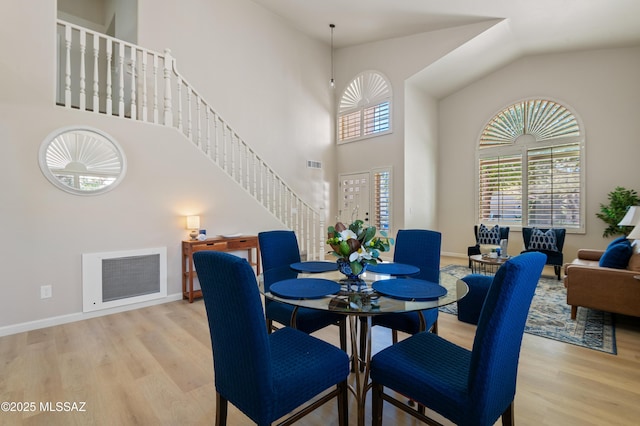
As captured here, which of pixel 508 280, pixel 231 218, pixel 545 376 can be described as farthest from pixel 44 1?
pixel 545 376

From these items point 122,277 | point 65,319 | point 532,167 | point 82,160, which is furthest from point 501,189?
point 65,319

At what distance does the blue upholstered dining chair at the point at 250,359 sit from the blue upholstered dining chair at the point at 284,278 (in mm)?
511

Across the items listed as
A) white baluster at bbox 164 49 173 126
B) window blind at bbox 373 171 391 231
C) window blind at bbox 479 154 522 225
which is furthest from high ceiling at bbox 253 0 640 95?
white baluster at bbox 164 49 173 126

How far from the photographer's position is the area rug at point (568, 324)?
262 cm

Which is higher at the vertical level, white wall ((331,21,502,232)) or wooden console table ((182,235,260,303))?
white wall ((331,21,502,232))

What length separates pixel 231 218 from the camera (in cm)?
439

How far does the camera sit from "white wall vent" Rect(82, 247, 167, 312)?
3.20 meters

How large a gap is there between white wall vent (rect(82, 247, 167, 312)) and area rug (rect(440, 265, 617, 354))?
3.49 m

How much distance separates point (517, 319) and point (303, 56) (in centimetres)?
701

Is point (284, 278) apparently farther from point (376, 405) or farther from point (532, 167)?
point (532, 167)

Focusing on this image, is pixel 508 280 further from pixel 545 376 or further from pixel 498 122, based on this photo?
pixel 498 122

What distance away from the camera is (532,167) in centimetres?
587

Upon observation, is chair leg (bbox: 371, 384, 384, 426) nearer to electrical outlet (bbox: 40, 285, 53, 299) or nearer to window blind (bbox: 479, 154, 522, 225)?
electrical outlet (bbox: 40, 285, 53, 299)

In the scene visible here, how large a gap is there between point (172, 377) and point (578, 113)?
7326 millimetres
